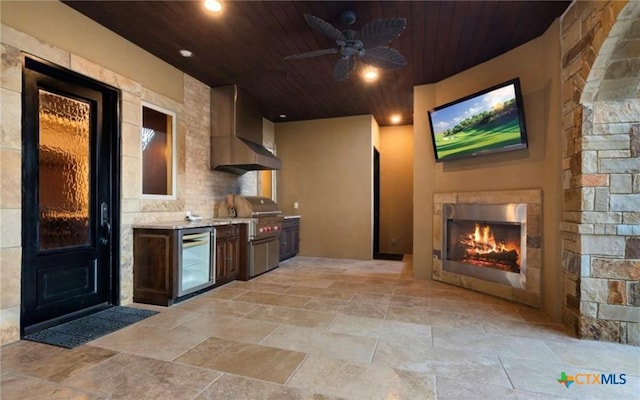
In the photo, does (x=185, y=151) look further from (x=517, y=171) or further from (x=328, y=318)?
(x=517, y=171)

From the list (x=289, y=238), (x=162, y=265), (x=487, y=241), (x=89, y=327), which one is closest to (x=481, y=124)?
(x=487, y=241)

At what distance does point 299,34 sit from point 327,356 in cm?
325

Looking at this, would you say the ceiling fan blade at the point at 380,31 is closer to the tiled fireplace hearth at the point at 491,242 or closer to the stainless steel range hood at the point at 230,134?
the tiled fireplace hearth at the point at 491,242

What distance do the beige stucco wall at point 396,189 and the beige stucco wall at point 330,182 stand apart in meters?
1.16

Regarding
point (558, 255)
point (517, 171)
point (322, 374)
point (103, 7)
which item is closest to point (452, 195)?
point (517, 171)

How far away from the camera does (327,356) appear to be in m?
2.35

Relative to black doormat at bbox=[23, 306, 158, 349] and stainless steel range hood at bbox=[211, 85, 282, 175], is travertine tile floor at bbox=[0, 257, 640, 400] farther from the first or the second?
stainless steel range hood at bbox=[211, 85, 282, 175]

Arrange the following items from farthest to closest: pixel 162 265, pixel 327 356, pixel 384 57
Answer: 1. pixel 162 265
2. pixel 384 57
3. pixel 327 356

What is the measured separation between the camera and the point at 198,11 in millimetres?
3000

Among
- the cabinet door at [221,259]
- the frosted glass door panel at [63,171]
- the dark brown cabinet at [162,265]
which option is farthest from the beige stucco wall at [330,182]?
the frosted glass door panel at [63,171]

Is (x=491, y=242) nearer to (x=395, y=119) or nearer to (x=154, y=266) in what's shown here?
(x=395, y=119)

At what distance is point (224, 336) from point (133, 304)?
5.24ft

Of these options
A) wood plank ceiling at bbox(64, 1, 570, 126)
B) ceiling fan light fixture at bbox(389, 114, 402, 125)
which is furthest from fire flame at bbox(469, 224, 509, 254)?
ceiling fan light fixture at bbox(389, 114, 402, 125)

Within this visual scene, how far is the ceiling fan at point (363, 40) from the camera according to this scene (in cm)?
269
